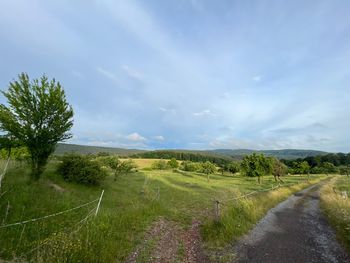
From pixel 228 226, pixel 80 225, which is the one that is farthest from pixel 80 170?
pixel 228 226

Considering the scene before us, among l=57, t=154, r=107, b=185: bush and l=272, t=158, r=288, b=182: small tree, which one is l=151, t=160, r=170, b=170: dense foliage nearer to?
l=272, t=158, r=288, b=182: small tree

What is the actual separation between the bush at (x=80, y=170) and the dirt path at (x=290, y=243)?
17.0 meters

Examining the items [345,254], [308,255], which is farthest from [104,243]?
[345,254]

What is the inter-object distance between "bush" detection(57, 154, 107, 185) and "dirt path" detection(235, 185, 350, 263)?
55.8ft

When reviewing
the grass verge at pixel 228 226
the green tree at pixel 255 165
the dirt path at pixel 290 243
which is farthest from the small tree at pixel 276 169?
the grass verge at pixel 228 226

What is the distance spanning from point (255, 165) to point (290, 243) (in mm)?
35986

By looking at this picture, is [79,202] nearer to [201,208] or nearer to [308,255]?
[201,208]

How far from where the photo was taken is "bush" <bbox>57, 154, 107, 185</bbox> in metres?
24.4

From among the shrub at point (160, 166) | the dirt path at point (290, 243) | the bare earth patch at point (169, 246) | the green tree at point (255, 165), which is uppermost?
the green tree at point (255, 165)

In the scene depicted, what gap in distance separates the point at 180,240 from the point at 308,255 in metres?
5.10

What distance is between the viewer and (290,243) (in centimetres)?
1073

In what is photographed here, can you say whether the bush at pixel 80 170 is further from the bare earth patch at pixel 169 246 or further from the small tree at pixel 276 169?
the small tree at pixel 276 169

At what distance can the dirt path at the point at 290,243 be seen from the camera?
8969 millimetres

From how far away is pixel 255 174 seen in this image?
45.0 meters
